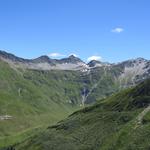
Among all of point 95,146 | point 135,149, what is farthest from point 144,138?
point 95,146

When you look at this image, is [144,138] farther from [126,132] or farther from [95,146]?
[95,146]

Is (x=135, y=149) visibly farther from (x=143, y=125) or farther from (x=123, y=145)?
(x=143, y=125)

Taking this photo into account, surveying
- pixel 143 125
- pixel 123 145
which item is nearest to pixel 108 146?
pixel 123 145

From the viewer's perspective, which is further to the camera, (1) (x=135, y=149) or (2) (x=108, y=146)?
(2) (x=108, y=146)

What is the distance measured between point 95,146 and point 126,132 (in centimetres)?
1697

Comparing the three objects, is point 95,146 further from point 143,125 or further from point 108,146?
point 143,125

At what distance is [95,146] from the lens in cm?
19750

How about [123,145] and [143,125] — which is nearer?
[123,145]

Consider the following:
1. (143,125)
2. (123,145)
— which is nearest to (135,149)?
(123,145)

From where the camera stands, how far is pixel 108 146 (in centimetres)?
18912

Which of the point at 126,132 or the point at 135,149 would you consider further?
the point at 126,132

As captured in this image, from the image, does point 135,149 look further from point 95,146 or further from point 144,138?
point 95,146

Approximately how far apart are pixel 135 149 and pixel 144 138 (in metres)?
9.79

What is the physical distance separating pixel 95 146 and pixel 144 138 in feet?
89.2
